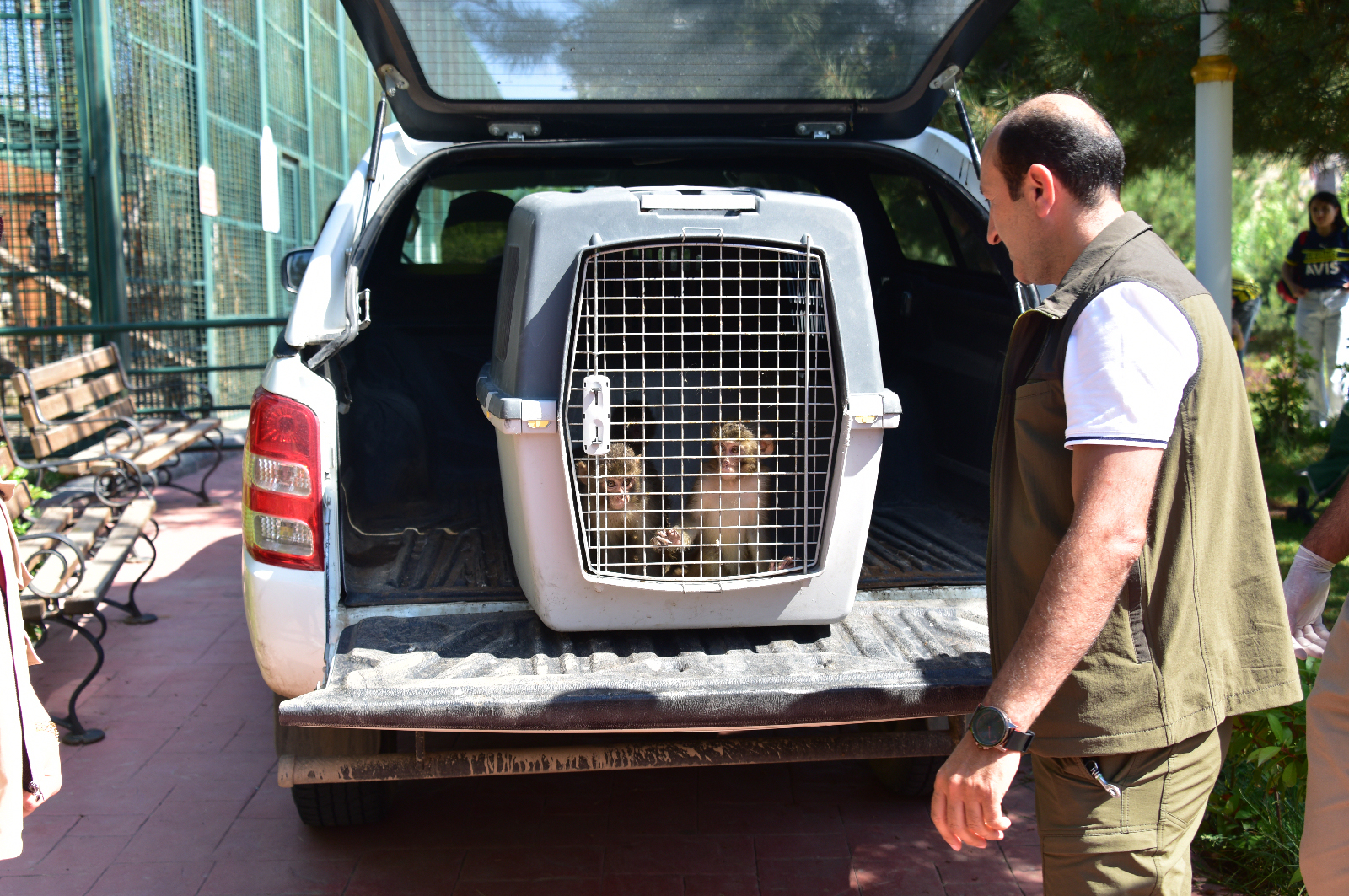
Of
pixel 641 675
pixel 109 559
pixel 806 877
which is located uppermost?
pixel 641 675

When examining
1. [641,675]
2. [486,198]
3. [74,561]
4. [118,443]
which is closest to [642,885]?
[641,675]

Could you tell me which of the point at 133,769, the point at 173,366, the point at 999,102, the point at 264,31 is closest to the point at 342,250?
the point at 133,769

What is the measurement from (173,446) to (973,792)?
6.55 m

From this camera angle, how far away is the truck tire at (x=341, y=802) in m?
3.26

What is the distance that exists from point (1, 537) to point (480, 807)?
1.89 m

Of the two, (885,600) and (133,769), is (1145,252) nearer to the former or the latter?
(885,600)

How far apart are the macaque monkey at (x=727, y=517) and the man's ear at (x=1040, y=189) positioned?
42.4 inches

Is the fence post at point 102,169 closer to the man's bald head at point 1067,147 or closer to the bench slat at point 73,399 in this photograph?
the bench slat at point 73,399

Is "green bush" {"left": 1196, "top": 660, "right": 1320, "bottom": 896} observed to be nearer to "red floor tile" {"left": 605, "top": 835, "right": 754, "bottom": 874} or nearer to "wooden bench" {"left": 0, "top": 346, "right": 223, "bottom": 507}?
"red floor tile" {"left": 605, "top": 835, "right": 754, "bottom": 874}

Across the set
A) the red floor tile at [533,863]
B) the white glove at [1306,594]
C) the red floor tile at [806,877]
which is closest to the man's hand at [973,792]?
the white glove at [1306,594]

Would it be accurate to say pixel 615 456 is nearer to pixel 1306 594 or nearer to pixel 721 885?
pixel 721 885

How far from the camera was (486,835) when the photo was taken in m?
3.39

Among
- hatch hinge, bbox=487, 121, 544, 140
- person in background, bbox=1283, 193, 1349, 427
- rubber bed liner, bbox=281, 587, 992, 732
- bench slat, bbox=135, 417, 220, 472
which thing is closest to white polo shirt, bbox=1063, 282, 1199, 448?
rubber bed liner, bbox=281, 587, 992, 732

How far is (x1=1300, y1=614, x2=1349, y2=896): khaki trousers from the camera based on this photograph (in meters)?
1.92
